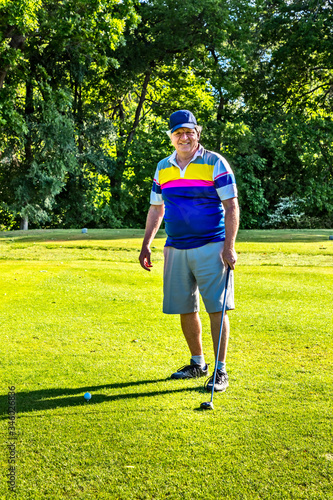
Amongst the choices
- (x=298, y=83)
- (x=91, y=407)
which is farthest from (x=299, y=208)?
(x=91, y=407)

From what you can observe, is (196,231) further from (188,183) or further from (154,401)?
(154,401)

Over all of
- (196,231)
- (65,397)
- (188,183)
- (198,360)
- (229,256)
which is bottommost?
(65,397)

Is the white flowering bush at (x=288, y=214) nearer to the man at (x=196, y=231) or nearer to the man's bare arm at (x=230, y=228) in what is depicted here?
the man at (x=196, y=231)

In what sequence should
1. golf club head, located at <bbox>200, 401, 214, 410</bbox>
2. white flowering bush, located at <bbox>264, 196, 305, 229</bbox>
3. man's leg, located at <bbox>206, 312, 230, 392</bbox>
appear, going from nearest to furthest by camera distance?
golf club head, located at <bbox>200, 401, 214, 410</bbox> < man's leg, located at <bbox>206, 312, 230, 392</bbox> < white flowering bush, located at <bbox>264, 196, 305, 229</bbox>

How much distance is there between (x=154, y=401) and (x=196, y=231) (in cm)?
136

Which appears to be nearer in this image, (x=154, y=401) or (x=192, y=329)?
(x=154, y=401)

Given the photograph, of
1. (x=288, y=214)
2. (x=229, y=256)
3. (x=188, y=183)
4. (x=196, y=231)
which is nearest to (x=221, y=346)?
(x=229, y=256)

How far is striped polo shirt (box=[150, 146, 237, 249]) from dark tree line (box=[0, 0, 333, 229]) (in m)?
21.3

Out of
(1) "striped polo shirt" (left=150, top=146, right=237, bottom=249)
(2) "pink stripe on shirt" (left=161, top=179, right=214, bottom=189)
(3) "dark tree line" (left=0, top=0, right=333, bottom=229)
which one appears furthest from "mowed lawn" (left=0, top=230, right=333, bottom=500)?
(3) "dark tree line" (left=0, top=0, right=333, bottom=229)

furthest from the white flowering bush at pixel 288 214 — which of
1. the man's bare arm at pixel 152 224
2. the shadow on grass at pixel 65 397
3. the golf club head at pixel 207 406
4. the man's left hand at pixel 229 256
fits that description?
the golf club head at pixel 207 406

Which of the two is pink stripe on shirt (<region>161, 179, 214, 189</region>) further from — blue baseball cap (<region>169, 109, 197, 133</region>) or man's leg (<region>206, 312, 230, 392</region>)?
man's leg (<region>206, 312, 230, 392</region>)

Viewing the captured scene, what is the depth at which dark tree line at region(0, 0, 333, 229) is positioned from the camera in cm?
2581

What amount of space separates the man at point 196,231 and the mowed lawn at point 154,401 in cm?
44

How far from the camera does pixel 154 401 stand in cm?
403
